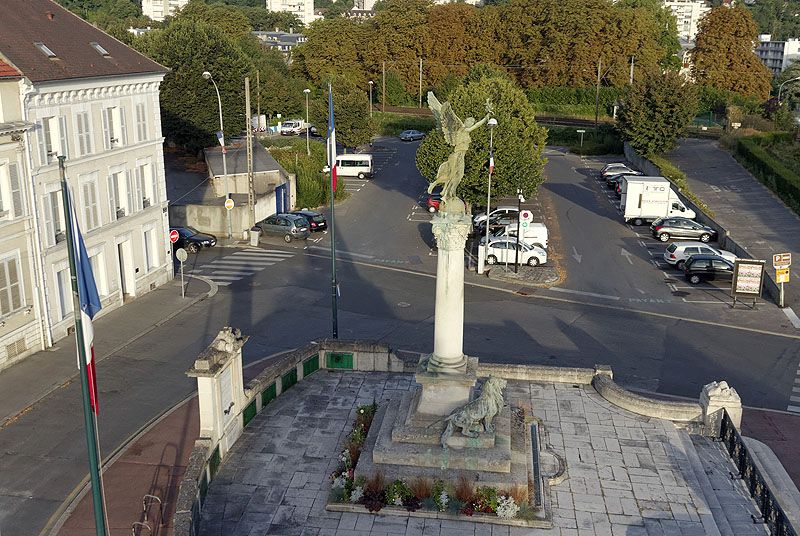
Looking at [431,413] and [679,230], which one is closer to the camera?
[431,413]

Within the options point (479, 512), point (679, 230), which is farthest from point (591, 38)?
point (479, 512)

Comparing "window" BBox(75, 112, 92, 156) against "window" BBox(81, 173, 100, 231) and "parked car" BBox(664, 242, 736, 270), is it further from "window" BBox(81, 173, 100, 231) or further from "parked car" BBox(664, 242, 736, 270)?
"parked car" BBox(664, 242, 736, 270)

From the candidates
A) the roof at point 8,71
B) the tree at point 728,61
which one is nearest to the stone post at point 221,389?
the roof at point 8,71

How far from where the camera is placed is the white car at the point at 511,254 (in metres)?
38.3

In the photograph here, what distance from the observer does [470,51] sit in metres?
95.2

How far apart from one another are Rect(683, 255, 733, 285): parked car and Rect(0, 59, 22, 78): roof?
28446mm

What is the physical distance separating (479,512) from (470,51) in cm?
8541

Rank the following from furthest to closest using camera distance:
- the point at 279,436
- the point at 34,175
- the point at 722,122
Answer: the point at 722,122 < the point at 34,175 < the point at 279,436

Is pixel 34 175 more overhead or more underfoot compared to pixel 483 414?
more overhead

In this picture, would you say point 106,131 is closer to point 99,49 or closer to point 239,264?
point 99,49

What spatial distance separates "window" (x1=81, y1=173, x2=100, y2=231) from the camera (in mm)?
29422

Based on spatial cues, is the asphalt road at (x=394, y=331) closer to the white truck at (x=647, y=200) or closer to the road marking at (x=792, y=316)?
the road marking at (x=792, y=316)

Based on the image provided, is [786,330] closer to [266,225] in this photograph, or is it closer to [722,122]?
[266,225]

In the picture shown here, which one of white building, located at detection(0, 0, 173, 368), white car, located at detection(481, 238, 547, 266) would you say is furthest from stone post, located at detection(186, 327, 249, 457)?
white car, located at detection(481, 238, 547, 266)
